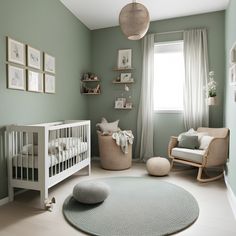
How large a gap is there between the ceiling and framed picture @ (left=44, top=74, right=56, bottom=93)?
4.17 ft

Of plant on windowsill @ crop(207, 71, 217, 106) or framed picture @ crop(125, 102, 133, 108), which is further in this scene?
framed picture @ crop(125, 102, 133, 108)

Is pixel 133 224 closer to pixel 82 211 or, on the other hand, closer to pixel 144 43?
pixel 82 211

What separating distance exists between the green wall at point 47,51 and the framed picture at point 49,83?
0.31 feet

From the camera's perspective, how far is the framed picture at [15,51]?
101 inches

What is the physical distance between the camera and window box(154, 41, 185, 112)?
4254 millimetres

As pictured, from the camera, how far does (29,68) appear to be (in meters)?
2.94

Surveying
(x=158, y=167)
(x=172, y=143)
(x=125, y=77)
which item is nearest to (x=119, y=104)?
(x=125, y=77)

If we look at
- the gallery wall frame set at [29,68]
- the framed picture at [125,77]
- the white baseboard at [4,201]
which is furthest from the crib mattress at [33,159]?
the framed picture at [125,77]

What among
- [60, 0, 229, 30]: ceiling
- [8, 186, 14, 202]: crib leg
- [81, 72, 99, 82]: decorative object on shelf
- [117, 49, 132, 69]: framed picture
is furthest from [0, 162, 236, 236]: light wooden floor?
[60, 0, 229, 30]: ceiling

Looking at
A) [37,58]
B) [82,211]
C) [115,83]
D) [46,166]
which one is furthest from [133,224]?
[115,83]

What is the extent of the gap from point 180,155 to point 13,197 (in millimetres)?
Result: 2384

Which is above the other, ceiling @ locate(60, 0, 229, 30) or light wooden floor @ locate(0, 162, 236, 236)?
ceiling @ locate(60, 0, 229, 30)

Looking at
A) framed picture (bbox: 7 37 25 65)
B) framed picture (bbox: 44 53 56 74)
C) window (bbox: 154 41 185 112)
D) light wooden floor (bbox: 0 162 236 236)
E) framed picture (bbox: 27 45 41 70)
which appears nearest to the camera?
light wooden floor (bbox: 0 162 236 236)

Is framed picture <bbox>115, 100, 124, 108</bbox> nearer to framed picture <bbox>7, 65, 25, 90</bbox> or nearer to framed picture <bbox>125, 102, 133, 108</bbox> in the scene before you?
framed picture <bbox>125, 102, 133, 108</bbox>
